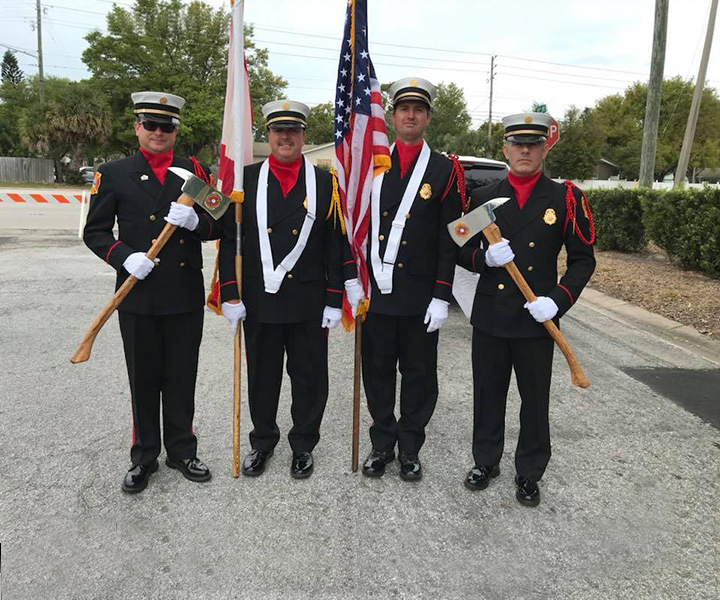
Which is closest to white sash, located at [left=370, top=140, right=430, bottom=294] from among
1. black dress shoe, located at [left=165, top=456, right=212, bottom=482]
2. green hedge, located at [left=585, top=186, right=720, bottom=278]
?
black dress shoe, located at [left=165, top=456, right=212, bottom=482]

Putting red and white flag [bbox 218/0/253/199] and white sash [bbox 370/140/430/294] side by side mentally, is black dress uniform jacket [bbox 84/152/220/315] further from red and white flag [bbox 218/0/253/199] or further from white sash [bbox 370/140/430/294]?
white sash [bbox 370/140/430/294]

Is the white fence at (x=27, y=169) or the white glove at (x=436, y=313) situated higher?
the white fence at (x=27, y=169)

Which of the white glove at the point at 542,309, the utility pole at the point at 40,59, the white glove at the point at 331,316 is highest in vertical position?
the utility pole at the point at 40,59

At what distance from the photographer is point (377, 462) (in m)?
Result: 3.27

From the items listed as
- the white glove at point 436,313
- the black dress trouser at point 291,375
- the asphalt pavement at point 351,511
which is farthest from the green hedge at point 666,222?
the black dress trouser at point 291,375

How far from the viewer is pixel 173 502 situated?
293cm

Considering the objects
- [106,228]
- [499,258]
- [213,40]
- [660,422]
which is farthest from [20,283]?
[213,40]

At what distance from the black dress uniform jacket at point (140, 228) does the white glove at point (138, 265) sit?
5cm

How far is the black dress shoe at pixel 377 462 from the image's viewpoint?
10.6ft

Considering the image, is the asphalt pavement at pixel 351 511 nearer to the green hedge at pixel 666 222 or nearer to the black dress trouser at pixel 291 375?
the black dress trouser at pixel 291 375

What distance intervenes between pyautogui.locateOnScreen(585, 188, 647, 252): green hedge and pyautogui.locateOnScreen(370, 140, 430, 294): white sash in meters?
8.67

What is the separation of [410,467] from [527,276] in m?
1.25

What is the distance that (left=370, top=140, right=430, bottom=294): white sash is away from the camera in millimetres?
3066

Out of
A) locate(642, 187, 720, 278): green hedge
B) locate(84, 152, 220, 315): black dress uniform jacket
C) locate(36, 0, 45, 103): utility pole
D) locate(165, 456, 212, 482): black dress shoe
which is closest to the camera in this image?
locate(84, 152, 220, 315): black dress uniform jacket
